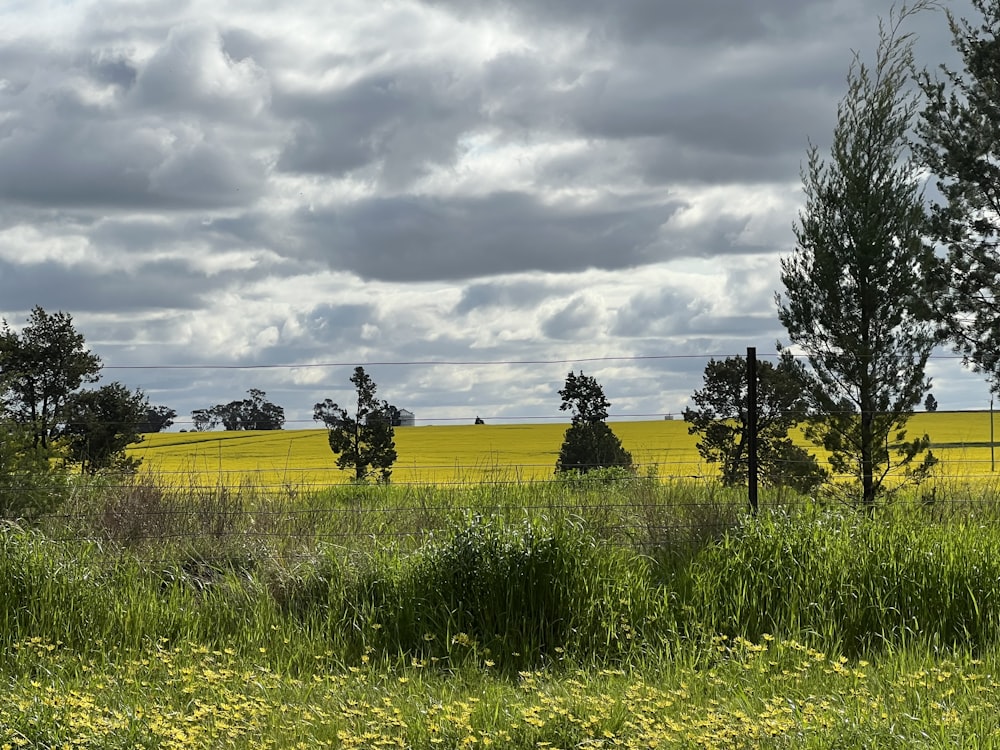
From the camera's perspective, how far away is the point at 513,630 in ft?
22.2

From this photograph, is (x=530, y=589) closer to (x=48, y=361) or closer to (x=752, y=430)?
(x=752, y=430)

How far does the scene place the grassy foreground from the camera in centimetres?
500

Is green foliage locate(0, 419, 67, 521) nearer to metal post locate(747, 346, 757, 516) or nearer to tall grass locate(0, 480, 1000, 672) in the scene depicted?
tall grass locate(0, 480, 1000, 672)

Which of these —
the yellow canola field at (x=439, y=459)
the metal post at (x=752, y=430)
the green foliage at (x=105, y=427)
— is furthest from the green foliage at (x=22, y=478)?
the metal post at (x=752, y=430)

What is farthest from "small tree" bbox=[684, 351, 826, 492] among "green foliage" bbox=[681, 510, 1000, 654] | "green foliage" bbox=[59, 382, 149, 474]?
"green foliage" bbox=[59, 382, 149, 474]

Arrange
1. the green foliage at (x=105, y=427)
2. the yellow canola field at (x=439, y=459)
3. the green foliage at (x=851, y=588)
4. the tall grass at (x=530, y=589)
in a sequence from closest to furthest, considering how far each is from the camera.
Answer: the tall grass at (x=530, y=589), the green foliage at (x=851, y=588), the yellow canola field at (x=439, y=459), the green foliage at (x=105, y=427)

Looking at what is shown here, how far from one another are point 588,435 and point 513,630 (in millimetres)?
4928

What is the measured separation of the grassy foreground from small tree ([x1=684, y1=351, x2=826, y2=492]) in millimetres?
1968

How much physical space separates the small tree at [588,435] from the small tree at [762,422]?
119 cm

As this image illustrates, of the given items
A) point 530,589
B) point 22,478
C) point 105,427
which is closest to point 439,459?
point 105,427

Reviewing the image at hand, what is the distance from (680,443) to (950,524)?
5058 mm

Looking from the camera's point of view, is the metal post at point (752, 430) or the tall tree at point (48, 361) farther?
the tall tree at point (48, 361)

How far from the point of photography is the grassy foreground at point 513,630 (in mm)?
5000

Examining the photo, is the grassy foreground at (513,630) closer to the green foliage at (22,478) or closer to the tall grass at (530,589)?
the tall grass at (530,589)
